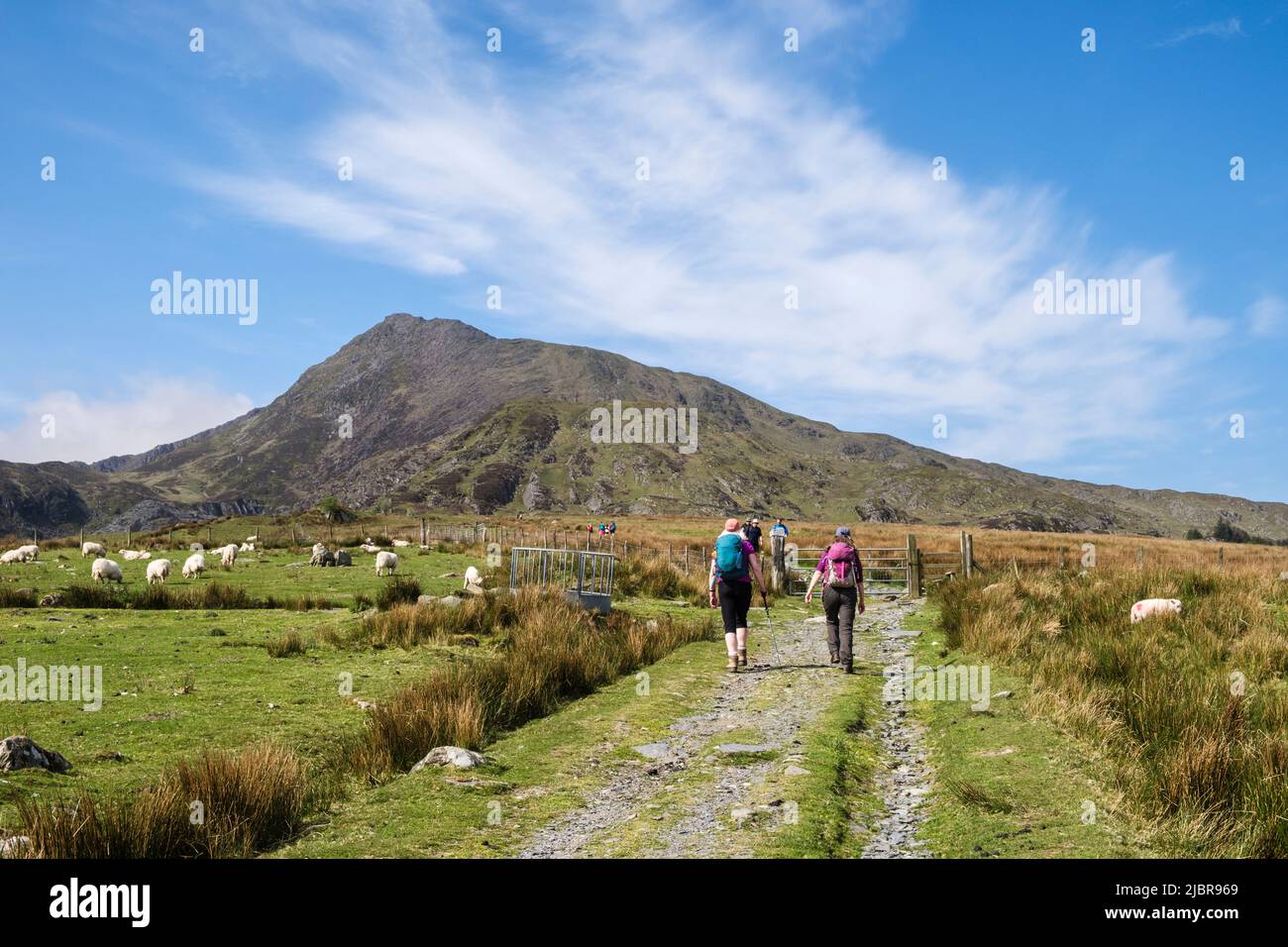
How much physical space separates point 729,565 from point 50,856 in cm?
955

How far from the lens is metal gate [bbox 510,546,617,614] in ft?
58.4

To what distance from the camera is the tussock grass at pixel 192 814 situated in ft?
17.2

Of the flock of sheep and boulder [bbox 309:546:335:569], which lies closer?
the flock of sheep

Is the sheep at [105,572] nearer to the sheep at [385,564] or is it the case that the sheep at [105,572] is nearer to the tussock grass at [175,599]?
the tussock grass at [175,599]

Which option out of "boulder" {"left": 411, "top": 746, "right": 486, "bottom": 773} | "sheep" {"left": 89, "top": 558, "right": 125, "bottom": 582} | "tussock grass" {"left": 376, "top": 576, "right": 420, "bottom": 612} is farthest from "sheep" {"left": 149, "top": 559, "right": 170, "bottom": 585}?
"boulder" {"left": 411, "top": 746, "right": 486, "bottom": 773}

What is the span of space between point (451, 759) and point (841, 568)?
740cm

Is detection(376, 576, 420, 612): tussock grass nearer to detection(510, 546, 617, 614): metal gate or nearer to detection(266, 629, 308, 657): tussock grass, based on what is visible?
detection(510, 546, 617, 614): metal gate

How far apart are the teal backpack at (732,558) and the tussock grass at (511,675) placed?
213 cm

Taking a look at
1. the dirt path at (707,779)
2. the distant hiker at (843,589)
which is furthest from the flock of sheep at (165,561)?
the dirt path at (707,779)

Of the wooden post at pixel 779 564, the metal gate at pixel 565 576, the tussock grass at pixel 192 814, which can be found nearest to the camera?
the tussock grass at pixel 192 814

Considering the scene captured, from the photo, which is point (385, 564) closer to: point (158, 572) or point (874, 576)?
point (158, 572)

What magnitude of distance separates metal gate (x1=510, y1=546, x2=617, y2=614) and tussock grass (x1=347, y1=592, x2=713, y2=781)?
0.63m

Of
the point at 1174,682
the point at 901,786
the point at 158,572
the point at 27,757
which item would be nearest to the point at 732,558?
the point at 901,786
